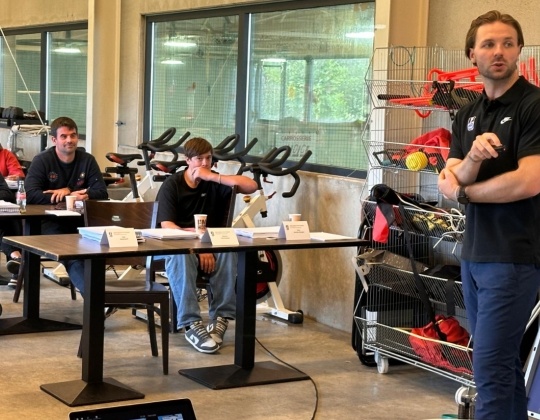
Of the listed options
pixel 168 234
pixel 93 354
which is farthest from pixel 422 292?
pixel 93 354

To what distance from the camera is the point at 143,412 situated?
289 centimetres

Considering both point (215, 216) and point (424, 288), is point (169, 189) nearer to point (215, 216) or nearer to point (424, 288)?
point (215, 216)

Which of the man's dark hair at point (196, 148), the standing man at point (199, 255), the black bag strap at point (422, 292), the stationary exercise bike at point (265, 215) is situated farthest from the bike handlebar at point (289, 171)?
the black bag strap at point (422, 292)

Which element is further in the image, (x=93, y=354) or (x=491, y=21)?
(x=93, y=354)

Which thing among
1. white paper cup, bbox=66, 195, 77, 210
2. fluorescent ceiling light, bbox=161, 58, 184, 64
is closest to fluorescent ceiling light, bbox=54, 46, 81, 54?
fluorescent ceiling light, bbox=161, 58, 184, 64

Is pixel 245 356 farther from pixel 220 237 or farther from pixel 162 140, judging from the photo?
pixel 162 140

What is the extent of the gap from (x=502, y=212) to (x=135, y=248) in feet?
6.19

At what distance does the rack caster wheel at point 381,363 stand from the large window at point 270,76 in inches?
58.8

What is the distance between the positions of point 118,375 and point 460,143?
2395 millimetres

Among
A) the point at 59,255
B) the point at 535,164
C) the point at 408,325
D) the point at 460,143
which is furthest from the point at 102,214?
the point at 535,164

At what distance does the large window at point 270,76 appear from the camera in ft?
21.5

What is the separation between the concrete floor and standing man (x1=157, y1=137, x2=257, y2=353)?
141 millimetres

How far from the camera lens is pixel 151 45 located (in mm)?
9008

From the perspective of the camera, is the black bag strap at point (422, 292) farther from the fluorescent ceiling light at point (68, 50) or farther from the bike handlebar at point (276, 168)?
the fluorescent ceiling light at point (68, 50)
